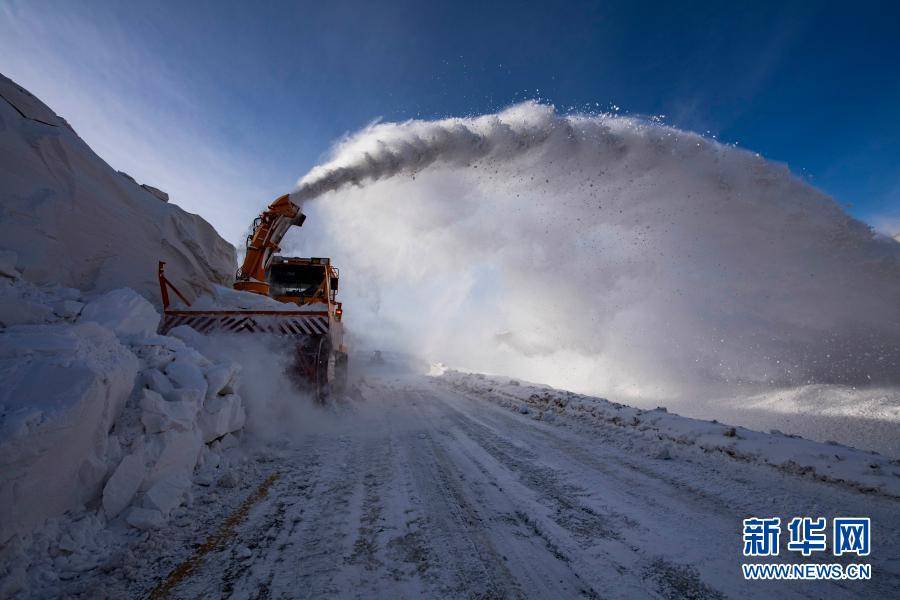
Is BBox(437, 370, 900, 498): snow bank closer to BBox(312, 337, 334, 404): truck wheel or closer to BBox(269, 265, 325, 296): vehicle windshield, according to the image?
BBox(312, 337, 334, 404): truck wheel

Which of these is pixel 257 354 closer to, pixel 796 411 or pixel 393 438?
pixel 393 438

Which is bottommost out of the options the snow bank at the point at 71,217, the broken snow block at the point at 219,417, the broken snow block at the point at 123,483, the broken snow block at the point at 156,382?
the broken snow block at the point at 123,483

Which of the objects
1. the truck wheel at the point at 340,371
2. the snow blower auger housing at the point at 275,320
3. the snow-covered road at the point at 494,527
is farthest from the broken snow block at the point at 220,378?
the truck wheel at the point at 340,371

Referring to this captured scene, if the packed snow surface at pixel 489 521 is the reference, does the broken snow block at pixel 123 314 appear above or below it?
above

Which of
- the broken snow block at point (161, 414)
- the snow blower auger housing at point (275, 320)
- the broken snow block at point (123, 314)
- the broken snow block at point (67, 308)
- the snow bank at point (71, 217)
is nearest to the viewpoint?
the broken snow block at point (161, 414)

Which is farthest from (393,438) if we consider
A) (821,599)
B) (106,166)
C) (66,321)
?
(106,166)

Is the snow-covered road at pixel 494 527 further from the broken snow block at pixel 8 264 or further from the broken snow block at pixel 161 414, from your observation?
the broken snow block at pixel 8 264

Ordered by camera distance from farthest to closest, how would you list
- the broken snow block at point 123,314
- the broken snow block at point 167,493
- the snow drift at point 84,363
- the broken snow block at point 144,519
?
1. the broken snow block at point 123,314
2. the broken snow block at point 167,493
3. the broken snow block at point 144,519
4. the snow drift at point 84,363

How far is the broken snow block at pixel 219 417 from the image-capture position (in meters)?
3.78

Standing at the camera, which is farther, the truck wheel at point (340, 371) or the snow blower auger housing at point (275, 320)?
the truck wheel at point (340, 371)

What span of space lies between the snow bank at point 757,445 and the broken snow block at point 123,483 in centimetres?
589

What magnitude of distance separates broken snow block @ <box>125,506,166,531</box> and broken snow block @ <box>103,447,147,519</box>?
13 cm

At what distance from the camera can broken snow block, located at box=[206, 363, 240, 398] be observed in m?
3.99

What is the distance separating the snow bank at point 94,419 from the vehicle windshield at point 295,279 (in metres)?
5.99
